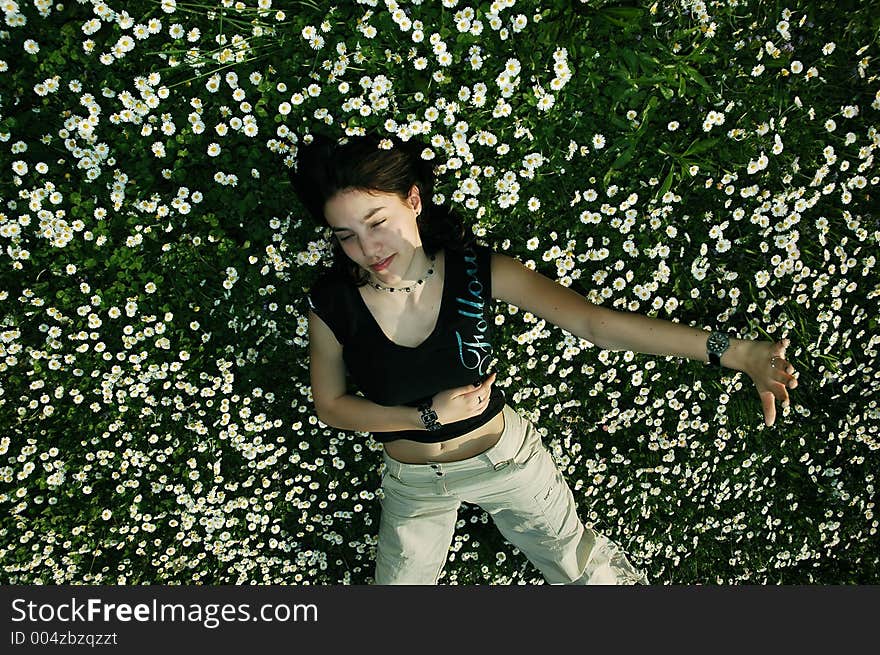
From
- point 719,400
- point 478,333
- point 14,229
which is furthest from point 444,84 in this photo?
point 719,400

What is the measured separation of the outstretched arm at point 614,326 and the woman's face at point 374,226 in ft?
1.50

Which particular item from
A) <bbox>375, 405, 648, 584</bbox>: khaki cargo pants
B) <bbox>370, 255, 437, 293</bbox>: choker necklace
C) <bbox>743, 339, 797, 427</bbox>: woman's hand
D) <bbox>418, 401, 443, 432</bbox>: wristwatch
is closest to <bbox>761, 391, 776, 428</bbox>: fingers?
<bbox>743, 339, 797, 427</bbox>: woman's hand

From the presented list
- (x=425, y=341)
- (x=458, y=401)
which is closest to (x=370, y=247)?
(x=425, y=341)

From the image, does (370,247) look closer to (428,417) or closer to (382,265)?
(382,265)

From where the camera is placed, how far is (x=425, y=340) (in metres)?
2.62

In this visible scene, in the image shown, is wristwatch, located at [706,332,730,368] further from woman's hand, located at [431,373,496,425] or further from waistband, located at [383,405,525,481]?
waistband, located at [383,405,525,481]

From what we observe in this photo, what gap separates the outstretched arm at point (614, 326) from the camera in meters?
2.44

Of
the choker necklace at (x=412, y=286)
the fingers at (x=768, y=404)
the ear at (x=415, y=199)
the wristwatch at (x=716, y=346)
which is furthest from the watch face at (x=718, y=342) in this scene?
the ear at (x=415, y=199)

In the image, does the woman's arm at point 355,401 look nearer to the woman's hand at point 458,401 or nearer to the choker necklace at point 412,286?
the woman's hand at point 458,401

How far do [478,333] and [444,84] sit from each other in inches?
44.5

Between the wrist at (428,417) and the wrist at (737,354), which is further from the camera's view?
the wrist at (428,417)

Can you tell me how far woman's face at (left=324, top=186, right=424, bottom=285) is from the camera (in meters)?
2.33

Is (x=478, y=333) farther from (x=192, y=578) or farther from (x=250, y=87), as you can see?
(x=192, y=578)

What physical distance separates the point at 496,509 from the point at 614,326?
1.17 meters
